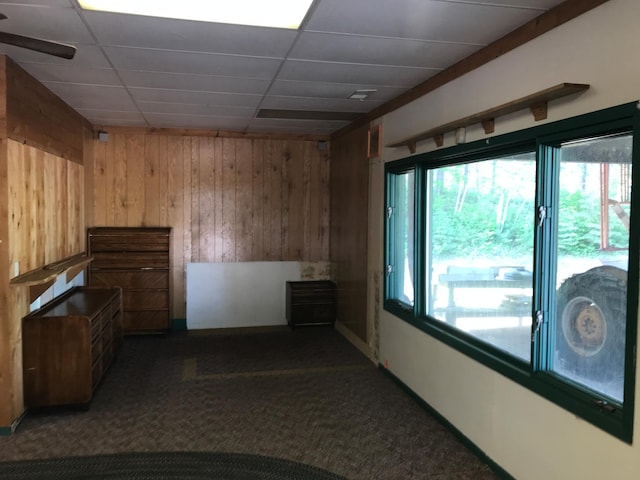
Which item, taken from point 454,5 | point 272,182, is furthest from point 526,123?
point 272,182

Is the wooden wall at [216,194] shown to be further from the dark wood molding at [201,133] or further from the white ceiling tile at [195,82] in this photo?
the white ceiling tile at [195,82]

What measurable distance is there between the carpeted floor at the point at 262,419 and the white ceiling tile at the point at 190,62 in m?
2.50

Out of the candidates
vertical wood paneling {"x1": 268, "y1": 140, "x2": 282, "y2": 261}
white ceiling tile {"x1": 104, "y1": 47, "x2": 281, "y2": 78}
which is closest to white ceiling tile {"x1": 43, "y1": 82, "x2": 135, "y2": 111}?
white ceiling tile {"x1": 104, "y1": 47, "x2": 281, "y2": 78}

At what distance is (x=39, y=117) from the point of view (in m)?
3.98

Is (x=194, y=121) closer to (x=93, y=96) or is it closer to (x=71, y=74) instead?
(x=93, y=96)

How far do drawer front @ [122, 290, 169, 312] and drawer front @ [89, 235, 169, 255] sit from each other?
0.49m

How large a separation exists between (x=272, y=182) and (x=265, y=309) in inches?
65.4

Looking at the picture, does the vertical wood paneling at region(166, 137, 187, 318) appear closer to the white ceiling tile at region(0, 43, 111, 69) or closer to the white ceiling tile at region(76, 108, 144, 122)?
the white ceiling tile at region(76, 108, 144, 122)

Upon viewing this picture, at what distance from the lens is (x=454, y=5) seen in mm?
2420

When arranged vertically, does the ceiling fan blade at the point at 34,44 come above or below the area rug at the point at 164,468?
above

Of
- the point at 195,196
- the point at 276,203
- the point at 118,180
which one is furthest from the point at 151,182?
the point at 276,203

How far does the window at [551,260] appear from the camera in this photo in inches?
86.2

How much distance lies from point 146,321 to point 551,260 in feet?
15.4

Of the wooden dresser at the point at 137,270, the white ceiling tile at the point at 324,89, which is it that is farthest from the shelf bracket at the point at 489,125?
the wooden dresser at the point at 137,270
